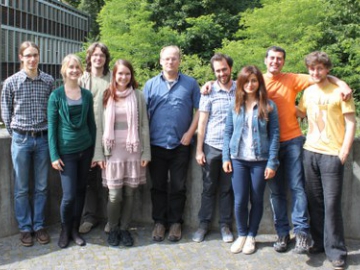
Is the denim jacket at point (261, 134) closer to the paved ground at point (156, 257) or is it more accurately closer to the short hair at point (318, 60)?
the short hair at point (318, 60)

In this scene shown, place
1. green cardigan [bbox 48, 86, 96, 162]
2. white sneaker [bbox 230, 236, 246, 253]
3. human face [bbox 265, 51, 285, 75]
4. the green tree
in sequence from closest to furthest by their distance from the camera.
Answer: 1. human face [bbox 265, 51, 285, 75]
2. green cardigan [bbox 48, 86, 96, 162]
3. white sneaker [bbox 230, 236, 246, 253]
4. the green tree

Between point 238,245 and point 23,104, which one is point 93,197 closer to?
point 23,104

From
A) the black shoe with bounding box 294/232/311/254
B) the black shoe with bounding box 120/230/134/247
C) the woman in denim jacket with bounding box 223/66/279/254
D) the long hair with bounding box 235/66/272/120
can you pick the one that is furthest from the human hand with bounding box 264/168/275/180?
the black shoe with bounding box 120/230/134/247

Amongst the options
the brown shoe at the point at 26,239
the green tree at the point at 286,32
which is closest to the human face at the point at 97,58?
the brown shoe at the point at 26,239

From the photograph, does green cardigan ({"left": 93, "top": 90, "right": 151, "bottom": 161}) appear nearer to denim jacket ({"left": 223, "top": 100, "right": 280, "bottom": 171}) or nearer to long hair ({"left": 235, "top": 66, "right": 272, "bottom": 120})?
denim jacket ({"left": 223, "top": 100, "right": 280, "bottom": 171})

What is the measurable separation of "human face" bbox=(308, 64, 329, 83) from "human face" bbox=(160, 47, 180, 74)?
1380 mm

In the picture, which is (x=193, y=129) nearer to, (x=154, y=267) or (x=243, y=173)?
(x=243, y=173)

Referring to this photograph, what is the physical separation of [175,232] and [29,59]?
2.41 metres

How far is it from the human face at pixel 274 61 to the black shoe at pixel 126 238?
2295mm

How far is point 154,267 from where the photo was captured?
4.71 meters

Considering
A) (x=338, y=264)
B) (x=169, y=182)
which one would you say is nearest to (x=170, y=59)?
(x=169, y=182)

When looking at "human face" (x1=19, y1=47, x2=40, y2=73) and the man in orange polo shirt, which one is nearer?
the man in orange polo shirt

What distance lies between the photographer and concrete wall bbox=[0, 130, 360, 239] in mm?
5254

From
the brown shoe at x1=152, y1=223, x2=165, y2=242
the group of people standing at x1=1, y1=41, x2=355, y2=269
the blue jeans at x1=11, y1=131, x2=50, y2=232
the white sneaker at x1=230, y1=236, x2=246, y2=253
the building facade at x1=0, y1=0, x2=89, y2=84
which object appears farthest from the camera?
the building facade at x1=0, y1=0, x2=89, y2=84
